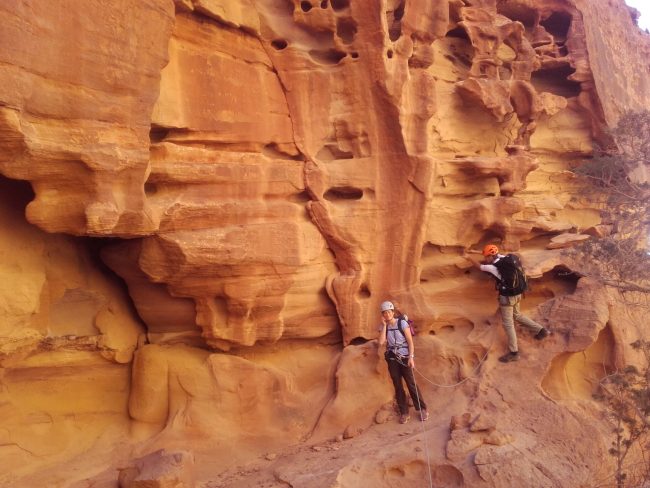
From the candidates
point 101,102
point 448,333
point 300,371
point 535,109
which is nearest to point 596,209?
point 535,109

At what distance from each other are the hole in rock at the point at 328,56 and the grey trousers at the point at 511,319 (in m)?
3.91

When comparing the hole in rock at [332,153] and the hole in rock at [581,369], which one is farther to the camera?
the hole in rock at [332,153]

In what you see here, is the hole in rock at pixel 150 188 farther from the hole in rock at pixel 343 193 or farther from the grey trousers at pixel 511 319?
the grey trousers at pixel 511 319

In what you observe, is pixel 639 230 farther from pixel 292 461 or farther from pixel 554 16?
pixel 292 461

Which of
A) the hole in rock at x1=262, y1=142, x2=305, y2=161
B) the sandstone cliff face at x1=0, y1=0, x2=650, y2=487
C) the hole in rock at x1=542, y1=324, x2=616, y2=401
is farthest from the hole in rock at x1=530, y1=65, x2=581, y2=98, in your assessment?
the hole in rock at x1=262, y1=142, x2=305, y2=161

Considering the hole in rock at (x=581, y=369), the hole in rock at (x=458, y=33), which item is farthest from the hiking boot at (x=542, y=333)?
the hole in rock at (x=458, y=33)

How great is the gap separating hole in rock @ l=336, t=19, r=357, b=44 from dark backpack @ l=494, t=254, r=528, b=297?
11.9 ft

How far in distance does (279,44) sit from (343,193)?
7.20 ft

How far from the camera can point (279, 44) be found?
25.3ft

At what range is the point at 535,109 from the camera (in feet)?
32.9

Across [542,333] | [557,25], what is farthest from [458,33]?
[542,333]

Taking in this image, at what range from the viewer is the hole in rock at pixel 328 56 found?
25.9 feet

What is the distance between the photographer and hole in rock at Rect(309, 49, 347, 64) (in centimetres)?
790

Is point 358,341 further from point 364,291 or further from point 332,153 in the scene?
point 332,153
